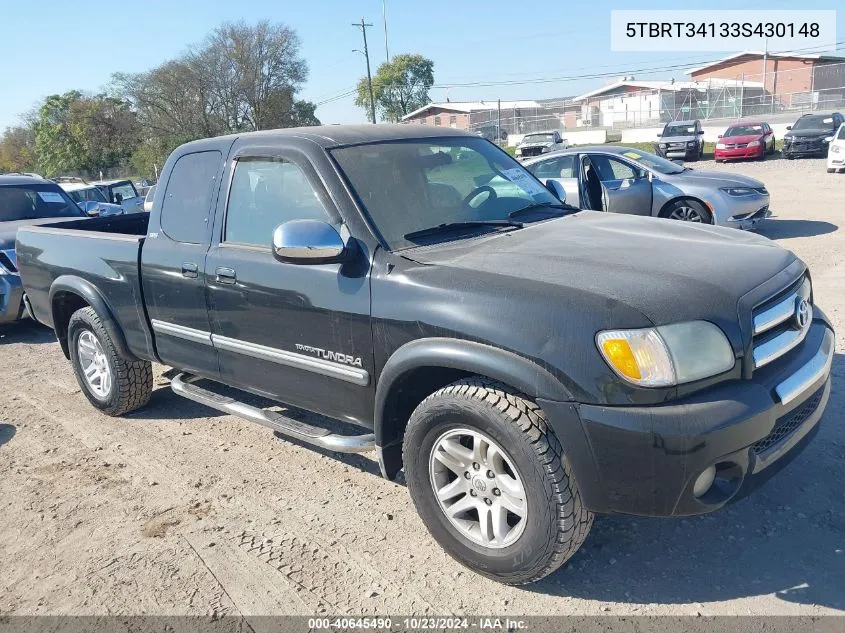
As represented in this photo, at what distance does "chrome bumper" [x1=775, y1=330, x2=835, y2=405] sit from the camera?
Result: 2773mm

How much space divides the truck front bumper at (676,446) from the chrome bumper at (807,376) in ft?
0.04

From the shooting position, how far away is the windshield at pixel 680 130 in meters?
30.3

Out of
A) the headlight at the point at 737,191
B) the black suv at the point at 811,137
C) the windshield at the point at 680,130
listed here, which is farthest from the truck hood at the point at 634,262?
the windshield at the point at 680,130

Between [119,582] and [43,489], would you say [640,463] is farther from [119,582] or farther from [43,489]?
[43,489]

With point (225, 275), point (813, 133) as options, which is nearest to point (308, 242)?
point (225, 275)

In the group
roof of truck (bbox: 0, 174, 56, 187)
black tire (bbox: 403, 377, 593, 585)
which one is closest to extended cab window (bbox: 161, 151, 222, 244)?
black tire (bbox: 403, 377, 593, 585)

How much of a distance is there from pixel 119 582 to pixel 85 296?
244 cm

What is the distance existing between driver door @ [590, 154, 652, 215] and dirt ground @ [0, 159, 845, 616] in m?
5.78

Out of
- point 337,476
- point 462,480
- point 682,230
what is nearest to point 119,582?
point 337,476

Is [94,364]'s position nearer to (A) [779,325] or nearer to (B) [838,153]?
(A) [779,325]

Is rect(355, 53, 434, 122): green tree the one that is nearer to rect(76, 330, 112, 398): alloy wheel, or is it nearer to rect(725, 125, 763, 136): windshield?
rect(725, 125, 763, 136): windshield

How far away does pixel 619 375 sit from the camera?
8.37 ft

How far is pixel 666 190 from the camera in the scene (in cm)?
1046

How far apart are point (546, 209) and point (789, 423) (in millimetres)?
1827
